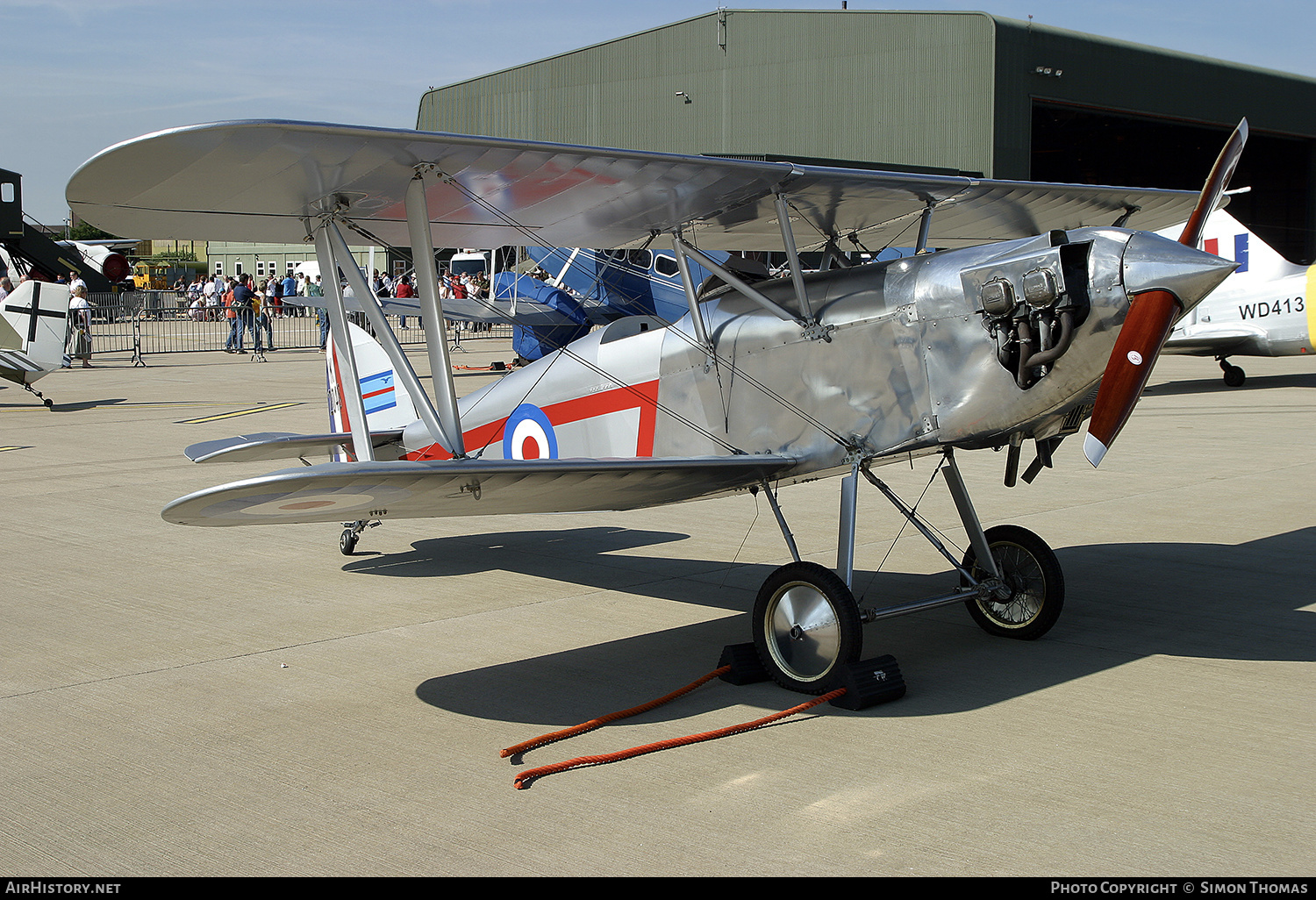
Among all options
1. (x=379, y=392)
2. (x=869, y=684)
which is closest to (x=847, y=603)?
(x=869, y=684)

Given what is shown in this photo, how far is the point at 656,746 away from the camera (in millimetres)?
4328

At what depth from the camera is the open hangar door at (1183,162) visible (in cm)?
4553

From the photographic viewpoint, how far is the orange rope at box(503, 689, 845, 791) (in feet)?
13.3

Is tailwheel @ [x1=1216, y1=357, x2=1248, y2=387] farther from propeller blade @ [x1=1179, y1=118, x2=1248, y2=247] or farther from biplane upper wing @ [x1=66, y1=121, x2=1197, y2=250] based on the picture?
propeller blade @ [x1=1179, y1=118, x2=1248, y2=247]

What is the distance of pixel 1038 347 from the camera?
4.70 metres

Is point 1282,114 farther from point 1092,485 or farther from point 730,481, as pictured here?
point 730,481

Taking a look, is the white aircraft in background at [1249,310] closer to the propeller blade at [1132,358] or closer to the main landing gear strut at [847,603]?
the main landing gear strut at [847,603]

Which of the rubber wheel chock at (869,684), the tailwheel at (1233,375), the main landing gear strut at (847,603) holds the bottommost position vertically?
the rubber wheel chock at (869,684)

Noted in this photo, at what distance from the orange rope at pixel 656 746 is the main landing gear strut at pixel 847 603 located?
0.70 ft

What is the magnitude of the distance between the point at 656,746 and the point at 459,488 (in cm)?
131

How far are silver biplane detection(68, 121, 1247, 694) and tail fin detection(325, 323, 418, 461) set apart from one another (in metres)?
1.49

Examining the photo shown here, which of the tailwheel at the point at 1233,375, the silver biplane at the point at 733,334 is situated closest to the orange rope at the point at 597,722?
the silver biplane at the point at 733,334

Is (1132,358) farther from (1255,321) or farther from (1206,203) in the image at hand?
(1255,321)

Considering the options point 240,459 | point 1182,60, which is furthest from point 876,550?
point 1182,60
